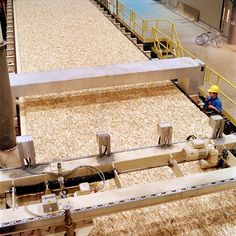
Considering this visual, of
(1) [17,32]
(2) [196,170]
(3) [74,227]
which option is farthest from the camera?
(1) [17,32]

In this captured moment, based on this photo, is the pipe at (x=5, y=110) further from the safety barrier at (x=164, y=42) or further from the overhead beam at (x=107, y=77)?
the safety barrier at (x=164, y=42)

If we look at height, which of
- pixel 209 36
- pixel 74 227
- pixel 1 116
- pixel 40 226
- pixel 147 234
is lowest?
pixel 209 36

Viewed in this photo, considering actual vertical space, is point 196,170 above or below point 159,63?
below

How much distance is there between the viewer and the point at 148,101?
6.22 m

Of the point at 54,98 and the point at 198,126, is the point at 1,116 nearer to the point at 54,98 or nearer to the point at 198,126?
the point at 54,98

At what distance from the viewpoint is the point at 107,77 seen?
19.7 feet

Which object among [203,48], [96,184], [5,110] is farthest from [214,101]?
[203,48]

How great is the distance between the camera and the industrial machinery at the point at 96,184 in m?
2.96

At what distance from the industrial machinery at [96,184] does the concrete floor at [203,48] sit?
8353 millimetres

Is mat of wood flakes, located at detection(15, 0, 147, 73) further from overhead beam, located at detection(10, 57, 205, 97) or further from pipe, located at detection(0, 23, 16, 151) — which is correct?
pipe, located at detection(0, 23, 16, 151)

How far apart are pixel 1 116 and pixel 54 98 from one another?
95.2 inches

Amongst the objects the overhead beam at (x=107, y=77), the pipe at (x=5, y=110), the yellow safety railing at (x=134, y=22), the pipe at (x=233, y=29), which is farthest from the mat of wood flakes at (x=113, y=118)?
the pipe at (x=233, y=29)

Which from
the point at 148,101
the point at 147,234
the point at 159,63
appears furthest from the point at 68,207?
→ the point at 159,63

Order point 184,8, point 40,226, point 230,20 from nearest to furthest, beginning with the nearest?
point 40,226, point 230,20, point 184,8
